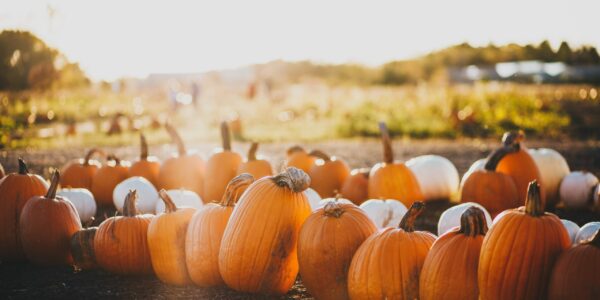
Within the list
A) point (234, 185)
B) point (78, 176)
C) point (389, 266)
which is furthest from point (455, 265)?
point (78, 176)

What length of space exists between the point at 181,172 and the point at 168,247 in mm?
2689

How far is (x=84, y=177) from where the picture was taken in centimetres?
743

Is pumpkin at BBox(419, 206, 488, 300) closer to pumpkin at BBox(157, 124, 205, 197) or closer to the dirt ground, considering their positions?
the dirt ground

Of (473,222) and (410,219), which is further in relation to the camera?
(410,219)

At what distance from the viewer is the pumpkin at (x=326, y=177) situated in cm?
677

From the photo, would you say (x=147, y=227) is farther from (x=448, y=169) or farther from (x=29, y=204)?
(x=448, y=169)

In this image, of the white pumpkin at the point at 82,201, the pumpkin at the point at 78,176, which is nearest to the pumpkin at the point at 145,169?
the pumpkin at the point at 78,176

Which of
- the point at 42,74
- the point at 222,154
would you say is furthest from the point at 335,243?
the point at 42,74

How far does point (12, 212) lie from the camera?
204 inches

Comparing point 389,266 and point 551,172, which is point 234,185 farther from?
point 551,172

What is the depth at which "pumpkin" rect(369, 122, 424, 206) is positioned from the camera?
631 centimetres

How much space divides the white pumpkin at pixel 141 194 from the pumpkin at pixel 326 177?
5.32 feet

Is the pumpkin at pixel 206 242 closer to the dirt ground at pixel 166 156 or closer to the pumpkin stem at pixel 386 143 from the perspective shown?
the dirt ground at pixel 166 156

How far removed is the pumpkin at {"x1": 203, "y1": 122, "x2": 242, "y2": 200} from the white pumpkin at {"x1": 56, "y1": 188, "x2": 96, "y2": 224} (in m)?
1.13
